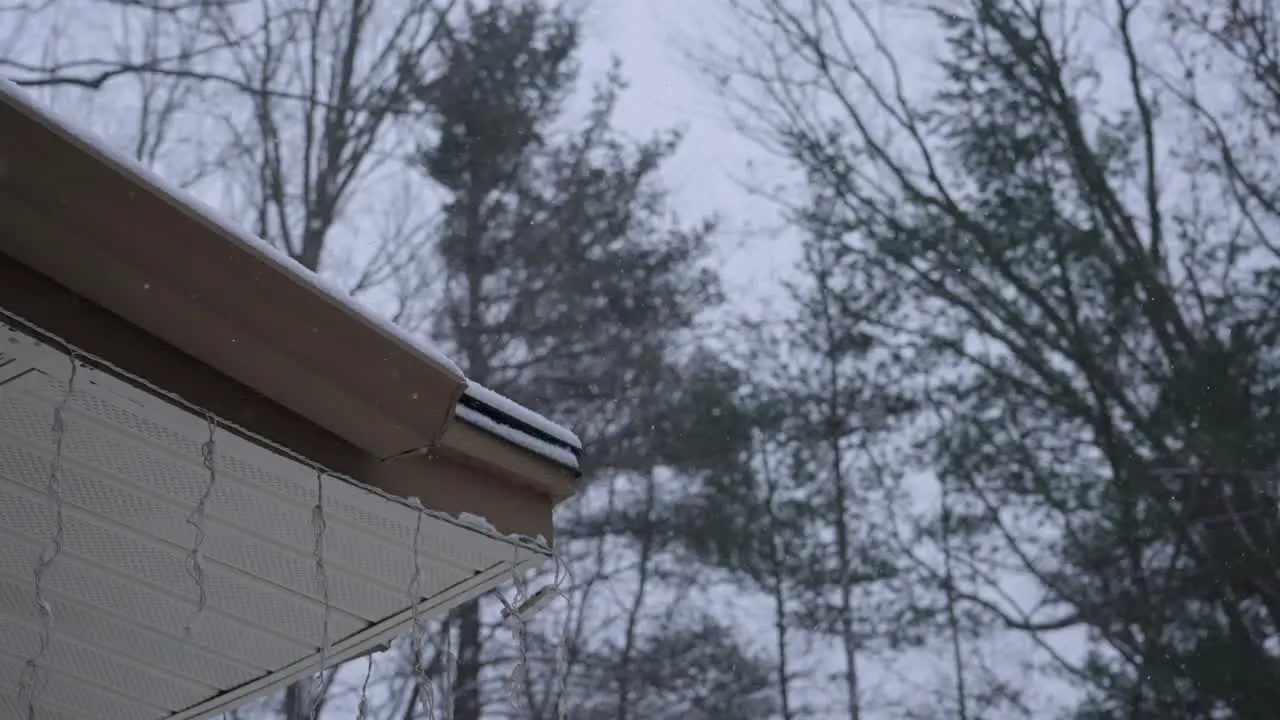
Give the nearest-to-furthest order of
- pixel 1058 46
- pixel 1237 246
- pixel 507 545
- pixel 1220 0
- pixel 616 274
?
pixel 507 545 < pixel 1237 246 < pixel 1220 0 < pixel 1058 46 < pixel 616 274

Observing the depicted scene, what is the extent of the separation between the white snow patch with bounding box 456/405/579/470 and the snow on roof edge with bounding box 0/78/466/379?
14 centimetres

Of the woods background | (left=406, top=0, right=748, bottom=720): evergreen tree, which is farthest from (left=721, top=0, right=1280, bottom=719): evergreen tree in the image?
(left=406, top=0, right=748, bottom=720): evergreen tree

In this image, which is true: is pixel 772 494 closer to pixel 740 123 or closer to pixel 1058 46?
pixel 740 123

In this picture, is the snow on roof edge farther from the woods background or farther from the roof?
the woods background

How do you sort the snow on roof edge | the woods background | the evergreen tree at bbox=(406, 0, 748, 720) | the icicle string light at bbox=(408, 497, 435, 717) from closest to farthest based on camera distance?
the snow on roof edge
the icicle string light at bbox=(408, 497, 435, 717)
the woods background
the evergreen tree at bbox=(406, 0, 748, 720)

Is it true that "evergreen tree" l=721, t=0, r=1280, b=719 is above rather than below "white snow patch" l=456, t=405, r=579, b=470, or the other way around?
above

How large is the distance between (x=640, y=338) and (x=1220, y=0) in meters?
5.66

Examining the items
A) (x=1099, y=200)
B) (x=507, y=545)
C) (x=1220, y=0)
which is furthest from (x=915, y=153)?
(x=507, y=545)

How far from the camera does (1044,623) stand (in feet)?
34.1

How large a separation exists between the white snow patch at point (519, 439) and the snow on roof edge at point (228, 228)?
136 mm

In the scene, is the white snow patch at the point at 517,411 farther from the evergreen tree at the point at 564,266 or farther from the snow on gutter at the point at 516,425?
the evergreen tree at the point at 564,266

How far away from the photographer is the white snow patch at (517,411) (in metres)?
2.39

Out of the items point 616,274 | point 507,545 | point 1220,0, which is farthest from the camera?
point 616,274

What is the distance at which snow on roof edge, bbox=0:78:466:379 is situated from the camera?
183 centimetres
